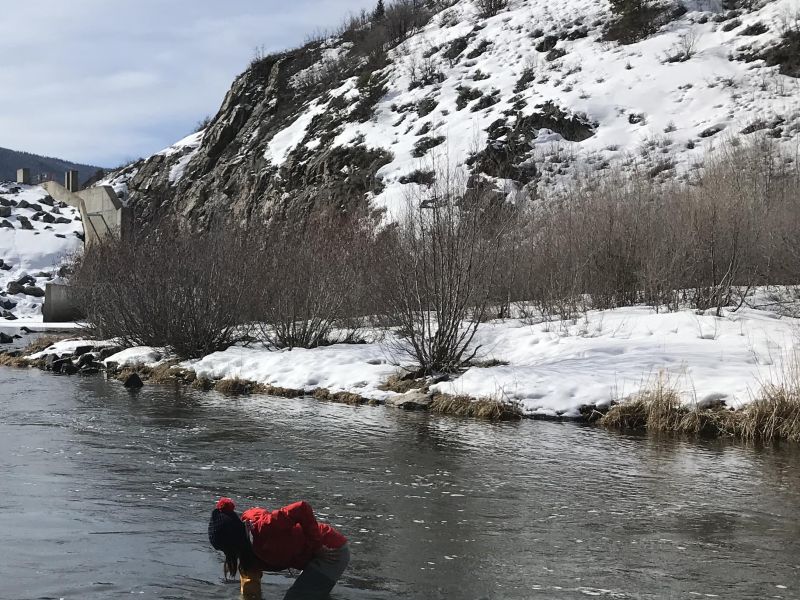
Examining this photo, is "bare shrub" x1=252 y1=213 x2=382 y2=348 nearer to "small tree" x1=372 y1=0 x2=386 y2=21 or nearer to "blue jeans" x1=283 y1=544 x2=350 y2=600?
"blue jeans" x1=283 y1=544 x2=350 y2=600

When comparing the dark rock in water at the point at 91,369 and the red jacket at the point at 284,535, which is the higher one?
the red jacket at the point at 284,535

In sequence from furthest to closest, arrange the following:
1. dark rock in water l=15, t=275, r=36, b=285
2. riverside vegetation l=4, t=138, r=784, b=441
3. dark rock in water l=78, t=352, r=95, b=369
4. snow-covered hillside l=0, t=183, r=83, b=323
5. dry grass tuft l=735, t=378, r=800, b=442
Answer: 1. dark rock in water l=15, t=275, r=36, b=285
2. snow-covered hillside l=0, t=183, r=83, b=323
3. dark rock in water l=78, t=352, r=95, b=369
4. riverside vegetation l=4, t=138, r=784, b=441
5. dry grass tuft l=735, t=378, r=800, b=442

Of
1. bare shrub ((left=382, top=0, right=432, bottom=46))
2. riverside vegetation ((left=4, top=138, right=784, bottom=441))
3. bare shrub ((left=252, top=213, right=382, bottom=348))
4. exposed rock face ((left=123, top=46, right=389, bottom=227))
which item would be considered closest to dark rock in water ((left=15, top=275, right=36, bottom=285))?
exposed rock face ((left=123, top=46, right=389, bottom=227))

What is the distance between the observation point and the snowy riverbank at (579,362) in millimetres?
12844

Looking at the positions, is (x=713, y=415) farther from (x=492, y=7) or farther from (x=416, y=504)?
(x=492, y=7)

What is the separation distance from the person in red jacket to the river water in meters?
0.33

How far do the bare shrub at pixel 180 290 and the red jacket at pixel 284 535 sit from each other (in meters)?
16.4

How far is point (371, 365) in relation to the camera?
16.9 meters

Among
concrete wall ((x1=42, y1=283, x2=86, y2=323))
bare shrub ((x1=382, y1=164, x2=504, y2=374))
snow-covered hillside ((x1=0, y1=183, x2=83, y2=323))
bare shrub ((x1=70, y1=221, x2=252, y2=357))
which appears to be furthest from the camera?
snow-covered hillside ((x1=0, y1=183, x2=83, y2=323))

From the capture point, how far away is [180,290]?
21.5 metres

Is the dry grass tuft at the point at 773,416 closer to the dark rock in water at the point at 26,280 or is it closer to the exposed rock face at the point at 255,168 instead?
the exposed rock face at the point at 255,168

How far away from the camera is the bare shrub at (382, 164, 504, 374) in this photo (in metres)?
15.5

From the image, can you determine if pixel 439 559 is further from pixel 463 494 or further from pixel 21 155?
pixel 21 155

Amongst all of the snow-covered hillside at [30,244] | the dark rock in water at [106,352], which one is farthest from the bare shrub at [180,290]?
the snow-covered hillside at [30,244]
